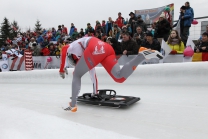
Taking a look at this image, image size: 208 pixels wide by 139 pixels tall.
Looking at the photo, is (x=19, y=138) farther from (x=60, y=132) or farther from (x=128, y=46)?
(x=128, y=46)

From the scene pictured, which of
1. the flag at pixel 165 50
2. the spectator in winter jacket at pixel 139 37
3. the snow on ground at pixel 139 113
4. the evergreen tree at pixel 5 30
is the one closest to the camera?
the snow on ground at pixel 139 113

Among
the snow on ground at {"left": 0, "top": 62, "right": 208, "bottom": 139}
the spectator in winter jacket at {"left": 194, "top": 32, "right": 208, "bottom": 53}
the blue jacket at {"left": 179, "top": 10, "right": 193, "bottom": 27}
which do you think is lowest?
the snow on ground at {"left": 0, "top": 62, "right": 208, "bottom": 139}

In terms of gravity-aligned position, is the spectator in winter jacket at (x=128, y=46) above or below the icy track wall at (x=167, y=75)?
above

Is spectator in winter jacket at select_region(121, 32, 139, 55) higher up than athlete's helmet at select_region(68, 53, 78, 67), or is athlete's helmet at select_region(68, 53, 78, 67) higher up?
spectator in winter jacket at select_region(121, 32, 139, 55)

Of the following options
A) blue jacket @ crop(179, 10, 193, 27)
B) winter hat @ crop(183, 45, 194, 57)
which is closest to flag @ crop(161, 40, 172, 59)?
winter hat @ crop(183, 45, 194, 57)

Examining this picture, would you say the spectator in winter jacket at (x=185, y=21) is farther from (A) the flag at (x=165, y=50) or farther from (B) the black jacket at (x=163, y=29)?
(A) the flag at (x=165, y=50)

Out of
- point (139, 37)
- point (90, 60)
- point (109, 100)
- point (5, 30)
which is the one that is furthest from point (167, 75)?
point (5, 30)

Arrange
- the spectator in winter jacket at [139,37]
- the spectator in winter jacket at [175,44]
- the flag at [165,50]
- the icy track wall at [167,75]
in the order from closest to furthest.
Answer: the icy track wall at [167,75]
the flag at [165,50]
the spectator in winter jacket at [175,44]
the spectator in winter jacket at [139,37]

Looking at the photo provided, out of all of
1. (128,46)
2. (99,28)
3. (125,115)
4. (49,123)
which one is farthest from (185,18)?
(49,123)

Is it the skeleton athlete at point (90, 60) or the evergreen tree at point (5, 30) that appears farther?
the evergreen tree at point (5, 30)

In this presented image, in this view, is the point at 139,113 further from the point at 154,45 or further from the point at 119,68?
the point at 154,45

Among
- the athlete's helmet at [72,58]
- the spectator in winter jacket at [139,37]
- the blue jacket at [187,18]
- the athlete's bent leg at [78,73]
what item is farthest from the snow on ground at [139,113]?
the blue jacket at [187,18]

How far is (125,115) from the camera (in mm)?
2424

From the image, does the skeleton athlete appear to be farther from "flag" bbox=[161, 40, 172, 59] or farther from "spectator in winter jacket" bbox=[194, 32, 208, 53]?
"spectator in winter jacket" bbox=[194, 32, 208, 53]
